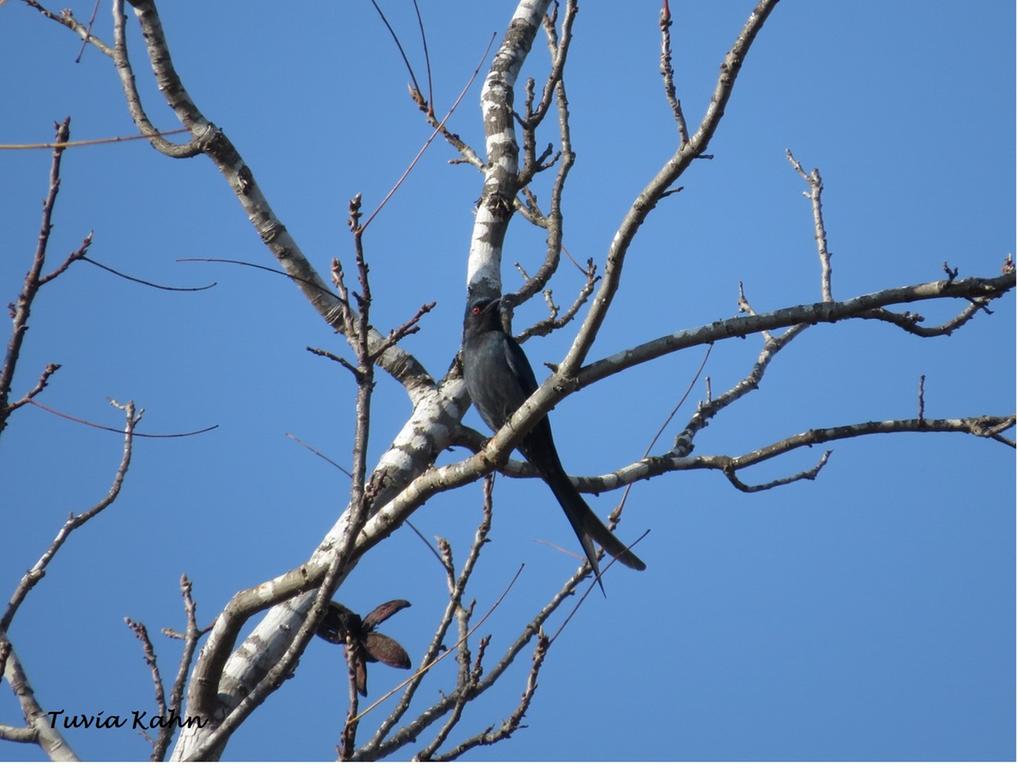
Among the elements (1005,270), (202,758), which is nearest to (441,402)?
(202,758)

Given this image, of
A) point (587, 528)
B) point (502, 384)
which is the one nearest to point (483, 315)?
point (502, 384)

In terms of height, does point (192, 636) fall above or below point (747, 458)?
below

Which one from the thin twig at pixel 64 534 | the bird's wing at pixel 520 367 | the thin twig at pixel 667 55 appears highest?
the bird's wing at pixel 520 367

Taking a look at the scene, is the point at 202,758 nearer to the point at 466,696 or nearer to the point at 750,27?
the point at 466,696

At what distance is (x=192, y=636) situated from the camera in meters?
3.37

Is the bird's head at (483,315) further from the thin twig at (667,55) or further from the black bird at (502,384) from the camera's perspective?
the thin twig at (667,55)

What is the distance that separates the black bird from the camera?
4574 mm

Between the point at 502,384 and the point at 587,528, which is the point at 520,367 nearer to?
the point at 502,384

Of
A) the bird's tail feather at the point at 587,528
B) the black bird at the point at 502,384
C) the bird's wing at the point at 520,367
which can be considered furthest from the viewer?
the bird's wing at the point at 520,367

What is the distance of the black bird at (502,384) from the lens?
4574mm

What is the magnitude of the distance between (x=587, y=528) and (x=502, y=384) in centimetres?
107

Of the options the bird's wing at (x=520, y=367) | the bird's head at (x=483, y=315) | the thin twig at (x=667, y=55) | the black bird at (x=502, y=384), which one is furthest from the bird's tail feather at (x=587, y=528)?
the thin twig at (x=667, y=55)

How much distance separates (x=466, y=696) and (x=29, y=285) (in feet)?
5.66

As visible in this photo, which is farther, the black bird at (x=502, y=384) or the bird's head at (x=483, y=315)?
the bird's head at (x=483, y=315)
